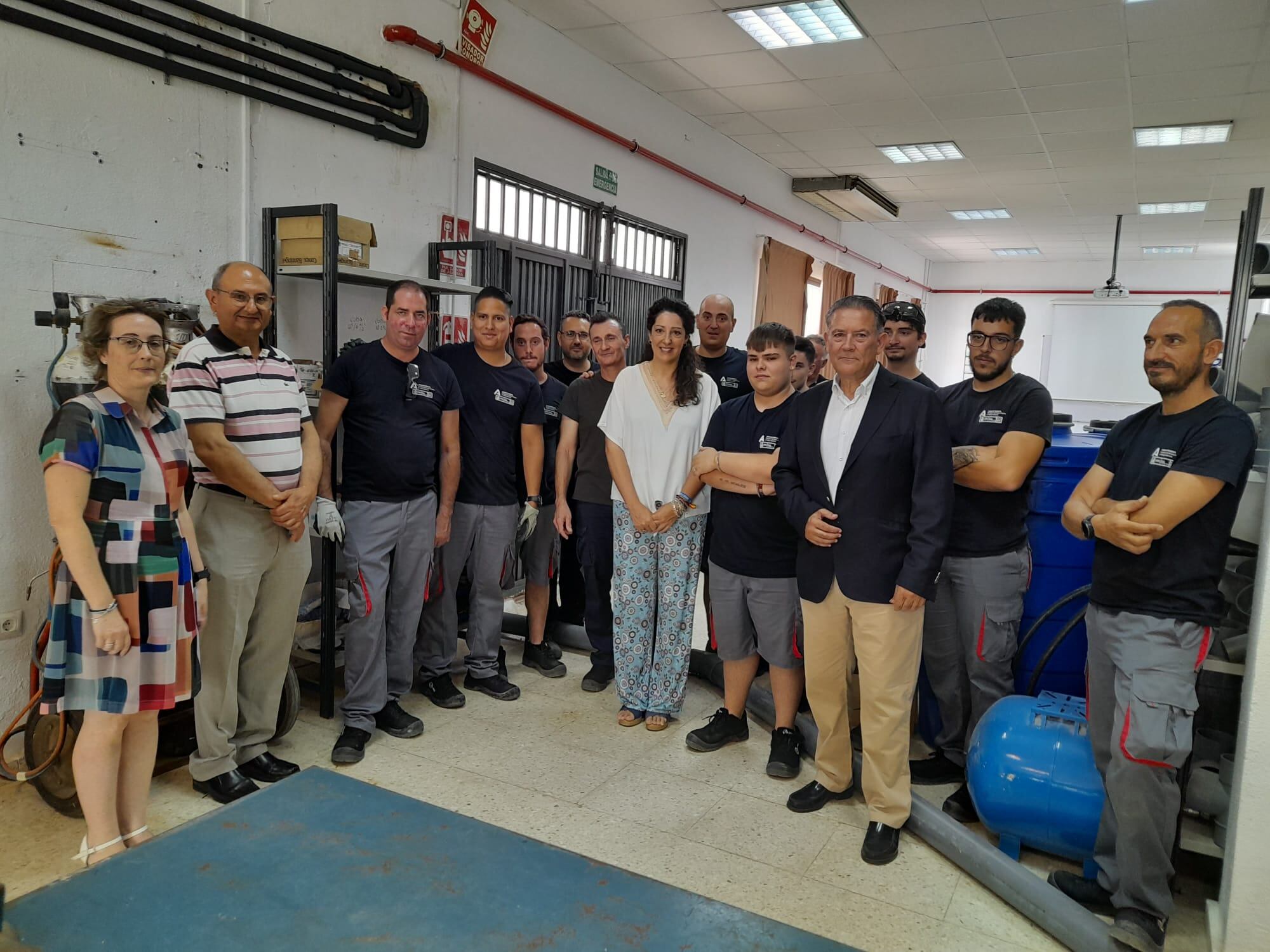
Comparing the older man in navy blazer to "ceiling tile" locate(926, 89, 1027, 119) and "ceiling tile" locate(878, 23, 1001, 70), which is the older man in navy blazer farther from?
"ceiling tile" locate(926, 89, 1027, 119)

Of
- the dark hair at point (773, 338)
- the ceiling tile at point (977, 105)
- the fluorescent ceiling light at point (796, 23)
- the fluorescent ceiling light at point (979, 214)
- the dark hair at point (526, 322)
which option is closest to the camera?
the dark hair at point (773, 338)

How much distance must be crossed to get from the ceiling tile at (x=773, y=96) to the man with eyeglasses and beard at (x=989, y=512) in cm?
359

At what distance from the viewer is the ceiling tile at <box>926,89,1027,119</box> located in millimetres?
5680

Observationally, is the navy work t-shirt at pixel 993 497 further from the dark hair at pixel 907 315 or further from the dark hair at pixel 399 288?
the dark hair at pixel 399 288

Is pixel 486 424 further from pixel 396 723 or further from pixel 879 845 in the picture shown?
pixel 879 845

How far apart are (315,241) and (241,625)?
146 centimetres

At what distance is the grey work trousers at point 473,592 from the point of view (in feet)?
11.1

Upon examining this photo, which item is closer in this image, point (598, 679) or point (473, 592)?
point (473, 592)

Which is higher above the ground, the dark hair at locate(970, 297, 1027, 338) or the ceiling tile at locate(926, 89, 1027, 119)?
the ceiling tile at locate(926, 89, 1027, 119)

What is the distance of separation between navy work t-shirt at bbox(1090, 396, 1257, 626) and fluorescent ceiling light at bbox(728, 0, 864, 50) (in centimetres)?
331

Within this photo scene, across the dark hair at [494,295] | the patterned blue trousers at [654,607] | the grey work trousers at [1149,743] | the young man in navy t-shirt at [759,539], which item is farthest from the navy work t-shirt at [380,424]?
the grey work trousers at [1149,743]

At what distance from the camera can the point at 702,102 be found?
20.2ft

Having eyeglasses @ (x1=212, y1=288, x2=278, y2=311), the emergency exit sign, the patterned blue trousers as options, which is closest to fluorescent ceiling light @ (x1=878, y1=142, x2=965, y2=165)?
the emergency exit sign

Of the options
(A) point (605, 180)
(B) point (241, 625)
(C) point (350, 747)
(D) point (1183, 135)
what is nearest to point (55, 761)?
(B) point (241, 625)
